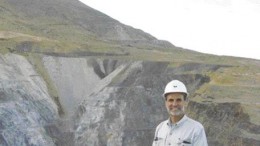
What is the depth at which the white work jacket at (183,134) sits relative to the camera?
19.4 ft

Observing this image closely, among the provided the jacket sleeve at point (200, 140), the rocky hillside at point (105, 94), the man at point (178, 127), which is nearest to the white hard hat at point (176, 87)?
the man at point (178, 127)

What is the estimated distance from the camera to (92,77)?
165 ft

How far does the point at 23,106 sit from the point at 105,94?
821 cm

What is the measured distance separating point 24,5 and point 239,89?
203 ft

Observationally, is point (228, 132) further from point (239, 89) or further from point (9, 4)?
point (9, 4)

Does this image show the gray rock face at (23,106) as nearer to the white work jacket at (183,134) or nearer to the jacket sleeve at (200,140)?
the white work jacket at (183,134)

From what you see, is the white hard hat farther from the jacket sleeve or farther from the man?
the jacket sleeve

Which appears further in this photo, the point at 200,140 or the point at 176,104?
the point at 176,104

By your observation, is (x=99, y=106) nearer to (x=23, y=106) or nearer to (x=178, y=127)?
(x=23, y=106)

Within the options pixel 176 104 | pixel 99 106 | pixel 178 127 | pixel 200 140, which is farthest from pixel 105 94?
pixel 200 140

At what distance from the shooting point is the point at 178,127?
6121 mm

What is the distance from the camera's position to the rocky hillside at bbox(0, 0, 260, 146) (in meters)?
33.5

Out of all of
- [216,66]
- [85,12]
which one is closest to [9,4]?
[85,12]

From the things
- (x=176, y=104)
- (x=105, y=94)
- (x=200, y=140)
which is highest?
(x=176, y=104)
